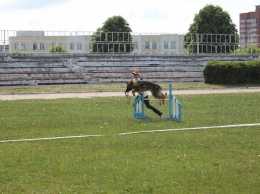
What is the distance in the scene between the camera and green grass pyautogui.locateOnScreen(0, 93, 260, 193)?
795 cm

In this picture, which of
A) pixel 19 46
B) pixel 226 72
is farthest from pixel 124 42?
pixel 19 46

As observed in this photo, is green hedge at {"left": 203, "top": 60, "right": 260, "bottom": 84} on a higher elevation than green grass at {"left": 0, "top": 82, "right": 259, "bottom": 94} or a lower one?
higher

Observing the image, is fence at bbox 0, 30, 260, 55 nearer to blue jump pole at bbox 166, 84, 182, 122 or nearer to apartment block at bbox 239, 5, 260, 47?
blue jump pole at bbox 166, 84, 182, 122

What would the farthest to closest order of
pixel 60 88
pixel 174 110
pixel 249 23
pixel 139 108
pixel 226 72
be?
1. pixel 249 23
2. pixel 226 72
3. pixel 60 88
4. pixel 139 108
5. pixel 174 110

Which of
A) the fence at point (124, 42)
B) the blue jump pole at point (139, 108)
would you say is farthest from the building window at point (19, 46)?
the blue jump pole at point (139, 108)

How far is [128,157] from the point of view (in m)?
9.92

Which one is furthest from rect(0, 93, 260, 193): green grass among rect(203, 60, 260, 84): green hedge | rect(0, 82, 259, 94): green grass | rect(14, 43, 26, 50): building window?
rect(14, 43, 26, 50): building window

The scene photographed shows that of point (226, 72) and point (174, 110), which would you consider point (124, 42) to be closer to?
point (226, 72)

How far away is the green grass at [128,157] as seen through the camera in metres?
7.95

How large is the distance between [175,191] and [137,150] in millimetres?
3077

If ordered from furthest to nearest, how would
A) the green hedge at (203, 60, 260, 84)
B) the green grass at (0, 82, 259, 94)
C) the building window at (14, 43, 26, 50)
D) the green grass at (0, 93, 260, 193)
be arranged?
the building window at (14, 43, 26, 50)
the green hedge at (203, 60, 260, 84)
the green grass at (0, 82, 259, 94)
the green grass at (0, 93, 260, 193)

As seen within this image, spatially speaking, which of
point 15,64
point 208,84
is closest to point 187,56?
point 208,84

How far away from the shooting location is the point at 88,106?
21.1 metres

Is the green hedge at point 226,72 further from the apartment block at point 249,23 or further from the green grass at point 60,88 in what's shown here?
the apartment block at point 249,23
